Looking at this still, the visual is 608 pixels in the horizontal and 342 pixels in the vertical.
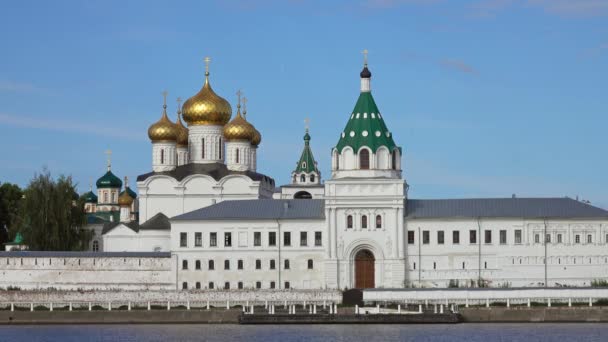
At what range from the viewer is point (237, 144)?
76688mm

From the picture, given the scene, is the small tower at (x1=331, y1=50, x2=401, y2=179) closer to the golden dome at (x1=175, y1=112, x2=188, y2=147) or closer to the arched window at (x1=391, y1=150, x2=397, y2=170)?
the arched window at (x1=391, y1=150, x2=397, y2=170)

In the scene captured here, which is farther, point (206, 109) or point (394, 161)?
point (206, 109)

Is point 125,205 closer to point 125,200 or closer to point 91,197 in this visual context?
point 125,200

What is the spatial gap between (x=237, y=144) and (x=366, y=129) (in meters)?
12.3

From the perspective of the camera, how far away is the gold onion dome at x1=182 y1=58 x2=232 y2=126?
76188 millimetres

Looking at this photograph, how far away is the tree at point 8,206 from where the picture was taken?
81188mm

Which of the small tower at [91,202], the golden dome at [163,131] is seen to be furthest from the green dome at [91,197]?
the golden dome at [163,131]

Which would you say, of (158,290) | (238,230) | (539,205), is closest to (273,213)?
(238,230)

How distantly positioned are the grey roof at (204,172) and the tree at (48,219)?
159 inches

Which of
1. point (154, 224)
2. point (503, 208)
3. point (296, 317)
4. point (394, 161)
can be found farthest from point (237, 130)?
point (296, 317)

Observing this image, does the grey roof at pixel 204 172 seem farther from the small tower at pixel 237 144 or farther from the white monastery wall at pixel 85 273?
the white monastery wall at pixel 85 273

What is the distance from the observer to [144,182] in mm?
75188

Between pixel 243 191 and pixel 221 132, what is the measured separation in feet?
12.3

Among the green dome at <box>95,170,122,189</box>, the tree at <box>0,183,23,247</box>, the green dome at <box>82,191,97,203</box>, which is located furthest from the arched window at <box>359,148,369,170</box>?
the green dome at <box>82,191,97,203</box>
